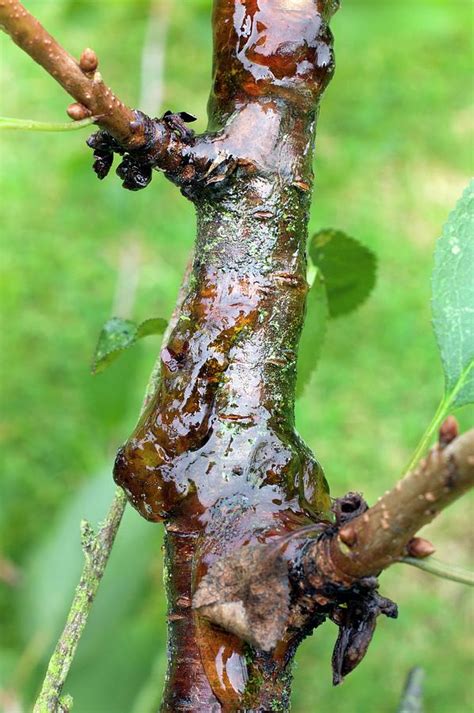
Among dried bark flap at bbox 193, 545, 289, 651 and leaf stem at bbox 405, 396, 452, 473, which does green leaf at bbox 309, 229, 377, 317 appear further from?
dried bark flap at bbox 193, 545, 289, 651

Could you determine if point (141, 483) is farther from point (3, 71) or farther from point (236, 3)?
point (3, 71)

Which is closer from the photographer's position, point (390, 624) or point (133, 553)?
point (133, 553)

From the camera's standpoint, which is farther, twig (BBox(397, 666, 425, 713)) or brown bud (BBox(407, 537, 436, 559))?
twig (BBox(397, 666, 425, 713))

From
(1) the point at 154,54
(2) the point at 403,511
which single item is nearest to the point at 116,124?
(2) the point at 403,511

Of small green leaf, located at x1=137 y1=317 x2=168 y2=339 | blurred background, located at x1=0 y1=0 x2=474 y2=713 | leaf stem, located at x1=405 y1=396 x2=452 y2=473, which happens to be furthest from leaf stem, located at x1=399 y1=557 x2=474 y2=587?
blurred background, located at x1=0 y1=0 x2=474 y2=713

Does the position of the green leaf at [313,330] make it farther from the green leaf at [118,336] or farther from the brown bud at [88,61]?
the brown bud at [88,61]

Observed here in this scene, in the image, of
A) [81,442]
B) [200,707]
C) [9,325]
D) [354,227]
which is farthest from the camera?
[354,227]

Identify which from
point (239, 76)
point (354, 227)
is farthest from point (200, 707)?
point (354, 227)
